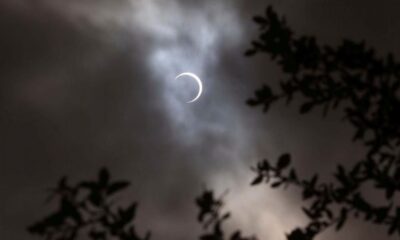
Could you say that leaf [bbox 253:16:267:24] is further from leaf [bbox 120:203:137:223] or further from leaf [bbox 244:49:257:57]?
leaf [bbox 120:203:137:223]

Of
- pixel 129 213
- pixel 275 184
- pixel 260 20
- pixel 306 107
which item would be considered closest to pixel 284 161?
pixel 275 184

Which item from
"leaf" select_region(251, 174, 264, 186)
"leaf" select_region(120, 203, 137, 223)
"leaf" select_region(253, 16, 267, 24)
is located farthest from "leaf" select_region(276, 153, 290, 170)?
"leaf" select_region(120, 203, 137, 223)

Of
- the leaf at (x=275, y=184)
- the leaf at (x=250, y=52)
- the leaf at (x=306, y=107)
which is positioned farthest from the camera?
the leaf at (x=275, y=184)

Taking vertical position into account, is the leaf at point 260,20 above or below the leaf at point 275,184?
above

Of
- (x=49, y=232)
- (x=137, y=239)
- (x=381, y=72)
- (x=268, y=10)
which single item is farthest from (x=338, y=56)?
(x=49, y=232)

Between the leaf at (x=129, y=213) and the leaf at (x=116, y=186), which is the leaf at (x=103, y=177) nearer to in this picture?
the leaf at (x=116, y=186)

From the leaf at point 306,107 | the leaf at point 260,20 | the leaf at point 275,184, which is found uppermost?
the leaf at point 260,20

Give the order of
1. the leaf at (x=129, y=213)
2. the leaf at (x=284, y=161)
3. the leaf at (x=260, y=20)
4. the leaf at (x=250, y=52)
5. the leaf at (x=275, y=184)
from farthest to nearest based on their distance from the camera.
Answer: the leaf at (x=275, y=184) < the leaf at (x=250, y=52) < the leaf at (x=284, y=161) < the leaf at (x=260, y=20) < the leaf at (x=129, y=213)

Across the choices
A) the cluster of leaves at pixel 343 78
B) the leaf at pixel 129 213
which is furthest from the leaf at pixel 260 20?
the leaf at pixel 129 213

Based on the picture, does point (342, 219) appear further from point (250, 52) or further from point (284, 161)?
point (250, 52)
